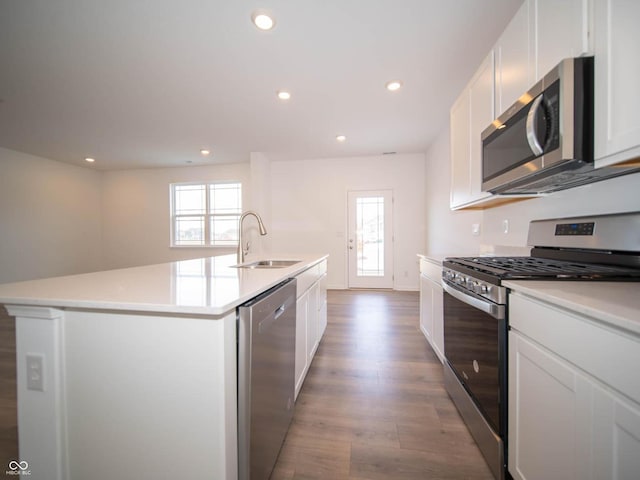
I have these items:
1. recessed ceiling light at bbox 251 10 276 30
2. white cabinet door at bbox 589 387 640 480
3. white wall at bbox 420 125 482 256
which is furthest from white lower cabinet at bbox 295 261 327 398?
recessed ceiling light at bbox 251 10 276 30

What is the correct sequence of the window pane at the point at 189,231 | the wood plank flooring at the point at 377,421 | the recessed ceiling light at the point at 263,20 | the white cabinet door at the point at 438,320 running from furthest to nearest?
the window pane at the point at 189,231
the white cabinet door at the point at 438,320
the recessed ceiling light at the point at 263,20
the wood plank flooring at the point at 377,421

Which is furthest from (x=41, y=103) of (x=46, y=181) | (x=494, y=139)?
(x=494, y=139)

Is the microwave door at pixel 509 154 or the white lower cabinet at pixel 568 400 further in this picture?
the microwave door at pixel 509 154

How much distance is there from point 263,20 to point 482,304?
7.59 feet

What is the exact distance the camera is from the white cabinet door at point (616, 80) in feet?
2.54

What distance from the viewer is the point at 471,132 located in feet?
6.18

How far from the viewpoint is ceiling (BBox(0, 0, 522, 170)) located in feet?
5.74

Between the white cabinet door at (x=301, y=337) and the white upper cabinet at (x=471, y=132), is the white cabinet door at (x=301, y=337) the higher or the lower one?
the lower one

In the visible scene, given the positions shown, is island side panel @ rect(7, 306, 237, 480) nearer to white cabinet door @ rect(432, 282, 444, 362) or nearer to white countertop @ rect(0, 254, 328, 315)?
white countertop @ rect(0, 254, 328, 315)

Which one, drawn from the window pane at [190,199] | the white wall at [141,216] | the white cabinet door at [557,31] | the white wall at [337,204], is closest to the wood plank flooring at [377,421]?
the white cabinet door at [557,31]

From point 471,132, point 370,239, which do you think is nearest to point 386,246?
point 370,239

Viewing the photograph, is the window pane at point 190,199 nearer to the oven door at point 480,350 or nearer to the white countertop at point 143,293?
the white countertop at point 143,293

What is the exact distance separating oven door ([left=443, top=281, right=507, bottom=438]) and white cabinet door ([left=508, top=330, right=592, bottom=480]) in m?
0.04

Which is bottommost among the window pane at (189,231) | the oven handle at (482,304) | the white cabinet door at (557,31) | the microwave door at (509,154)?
the oven handle at (482,304)
